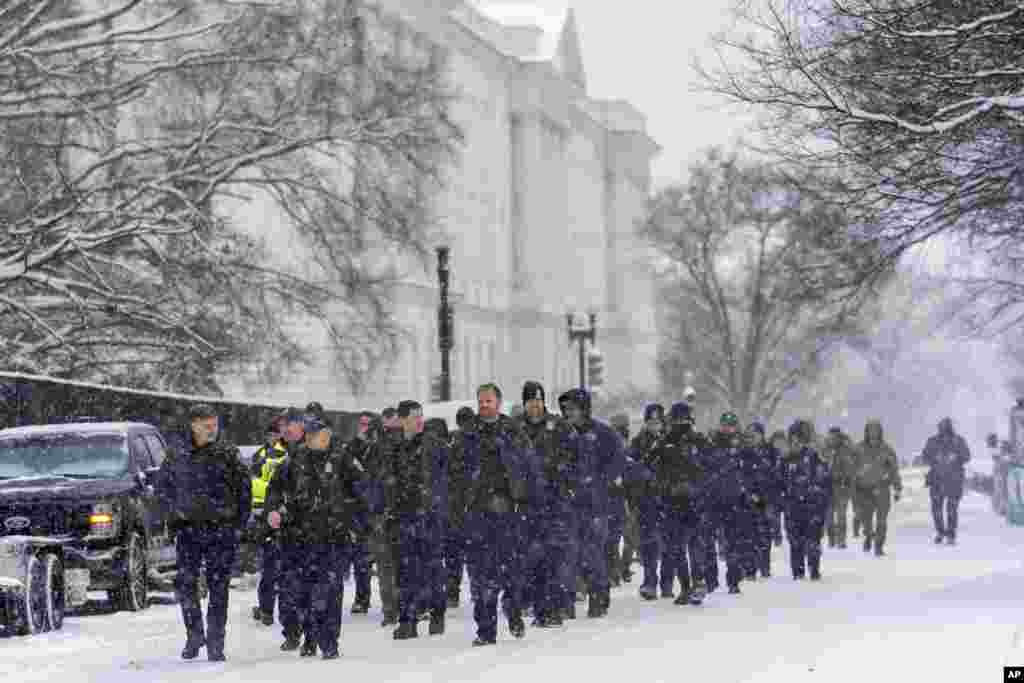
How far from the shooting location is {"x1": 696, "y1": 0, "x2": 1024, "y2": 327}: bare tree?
20891 mm

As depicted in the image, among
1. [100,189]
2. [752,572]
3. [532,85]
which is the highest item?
[532,85]

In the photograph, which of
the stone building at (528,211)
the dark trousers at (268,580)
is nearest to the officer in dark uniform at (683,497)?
the dark trousers at (268,580)

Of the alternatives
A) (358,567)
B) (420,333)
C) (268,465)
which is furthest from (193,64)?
(420,333)

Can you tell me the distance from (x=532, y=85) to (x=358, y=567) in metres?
90.0

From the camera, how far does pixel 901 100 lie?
2309cm

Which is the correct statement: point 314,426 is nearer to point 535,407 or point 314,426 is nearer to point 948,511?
point 535,407

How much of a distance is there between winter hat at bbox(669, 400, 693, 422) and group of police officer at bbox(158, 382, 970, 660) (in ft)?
0.06

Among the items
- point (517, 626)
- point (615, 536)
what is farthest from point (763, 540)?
point (517, 626)

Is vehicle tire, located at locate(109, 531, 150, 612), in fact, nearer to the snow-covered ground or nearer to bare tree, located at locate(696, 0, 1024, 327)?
the snow-covered ground

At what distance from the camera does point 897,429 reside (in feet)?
482

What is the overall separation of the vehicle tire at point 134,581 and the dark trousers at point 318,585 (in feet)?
17.8

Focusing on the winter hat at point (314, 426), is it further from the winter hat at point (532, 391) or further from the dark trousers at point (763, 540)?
the dark trousers at point (763, 540)

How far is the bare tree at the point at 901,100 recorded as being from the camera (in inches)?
822

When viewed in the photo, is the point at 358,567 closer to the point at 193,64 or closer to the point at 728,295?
the point at 193,64
